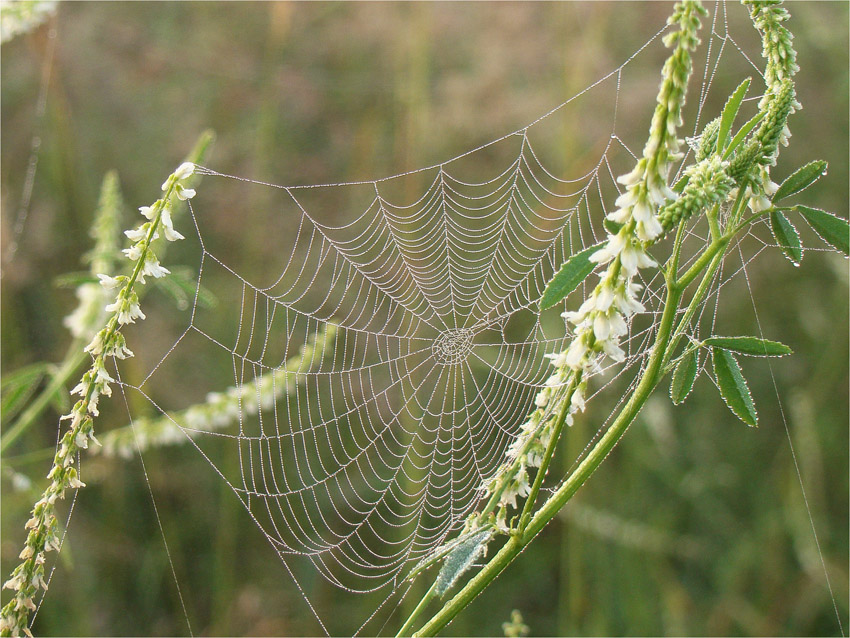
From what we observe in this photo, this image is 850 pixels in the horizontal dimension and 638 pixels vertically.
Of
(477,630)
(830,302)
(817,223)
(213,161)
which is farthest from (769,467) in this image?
(817,223)

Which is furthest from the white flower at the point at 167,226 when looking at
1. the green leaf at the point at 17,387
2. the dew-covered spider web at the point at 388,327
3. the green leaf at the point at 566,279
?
the dew-covered spider web at the point at 388,327

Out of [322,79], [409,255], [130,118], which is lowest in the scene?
[409,255]

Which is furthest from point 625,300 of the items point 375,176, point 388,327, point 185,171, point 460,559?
point 375,176

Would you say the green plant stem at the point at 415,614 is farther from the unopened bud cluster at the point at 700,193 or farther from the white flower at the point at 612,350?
the unopened bud cluster at the point at 700,193

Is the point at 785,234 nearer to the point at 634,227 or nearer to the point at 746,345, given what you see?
the point at 746,345

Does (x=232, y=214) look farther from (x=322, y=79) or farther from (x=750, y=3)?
(x=750, y=3)

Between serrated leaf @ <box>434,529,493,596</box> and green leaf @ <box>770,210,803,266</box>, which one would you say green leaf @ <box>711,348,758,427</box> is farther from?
serrated leaf @ <box>434,529,493,596</box>
